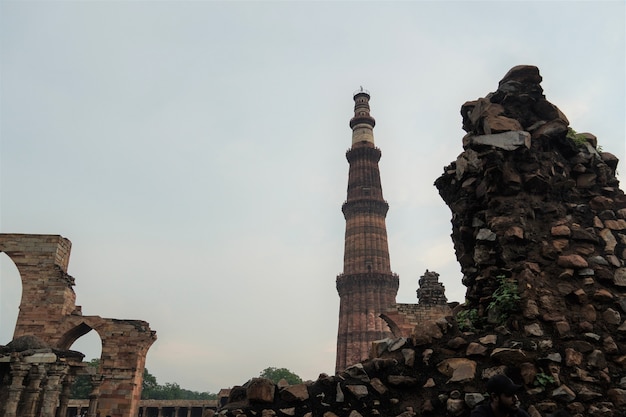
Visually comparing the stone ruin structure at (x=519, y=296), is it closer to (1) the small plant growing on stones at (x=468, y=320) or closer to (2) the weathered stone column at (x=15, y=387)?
(1) the small plant growing on stones at (x=468, y=320)

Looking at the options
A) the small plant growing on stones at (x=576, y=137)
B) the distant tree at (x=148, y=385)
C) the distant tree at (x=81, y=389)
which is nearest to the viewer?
the small plant growing on stones at (x=576, y=137)

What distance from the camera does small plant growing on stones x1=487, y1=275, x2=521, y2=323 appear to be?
8.64 ft

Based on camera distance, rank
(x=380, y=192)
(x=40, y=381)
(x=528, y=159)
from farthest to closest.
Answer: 1. (x=380, y=192)
2. (x=40, y=381)
3. (x=528, y=159)

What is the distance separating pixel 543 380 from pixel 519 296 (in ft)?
1.57

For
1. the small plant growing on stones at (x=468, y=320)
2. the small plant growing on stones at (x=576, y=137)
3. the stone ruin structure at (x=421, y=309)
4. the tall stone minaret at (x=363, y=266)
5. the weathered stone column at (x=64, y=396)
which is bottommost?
the weathered stone column at (x=64, y=396)

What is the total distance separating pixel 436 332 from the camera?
2686 millimetres

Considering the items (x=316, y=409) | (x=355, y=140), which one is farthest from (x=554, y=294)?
(x=355, y=140)

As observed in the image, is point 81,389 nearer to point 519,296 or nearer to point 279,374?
point 279,374

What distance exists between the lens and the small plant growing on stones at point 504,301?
8.64 ft

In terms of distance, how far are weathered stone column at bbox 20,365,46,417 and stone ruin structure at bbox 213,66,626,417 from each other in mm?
8860

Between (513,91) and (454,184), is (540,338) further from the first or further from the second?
(513,91)

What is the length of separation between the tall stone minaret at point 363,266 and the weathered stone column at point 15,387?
17557 mm

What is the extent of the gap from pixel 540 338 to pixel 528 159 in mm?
1230

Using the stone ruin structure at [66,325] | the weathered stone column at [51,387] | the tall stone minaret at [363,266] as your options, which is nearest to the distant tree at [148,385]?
the tall stone minaret at [363,266]
